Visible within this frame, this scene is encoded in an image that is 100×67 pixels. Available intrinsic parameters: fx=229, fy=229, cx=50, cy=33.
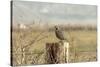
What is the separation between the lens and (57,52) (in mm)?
2713

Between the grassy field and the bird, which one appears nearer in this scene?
the grassy field

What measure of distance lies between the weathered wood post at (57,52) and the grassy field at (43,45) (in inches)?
1.9

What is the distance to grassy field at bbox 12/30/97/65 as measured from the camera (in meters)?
2.55

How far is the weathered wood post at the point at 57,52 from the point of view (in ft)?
8.77

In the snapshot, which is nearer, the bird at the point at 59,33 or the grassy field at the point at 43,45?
the grassy field at the point at 43,45

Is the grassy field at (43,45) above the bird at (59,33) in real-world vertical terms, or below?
below

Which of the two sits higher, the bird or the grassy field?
the bird

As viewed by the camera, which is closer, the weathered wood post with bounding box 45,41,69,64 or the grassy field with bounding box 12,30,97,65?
the grassy field with bounding box 12,30,97,65

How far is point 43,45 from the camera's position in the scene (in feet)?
8.70

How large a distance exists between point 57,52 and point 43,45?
0.19m

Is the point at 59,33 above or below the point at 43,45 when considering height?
above

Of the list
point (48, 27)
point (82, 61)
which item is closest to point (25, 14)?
point (48, 27)

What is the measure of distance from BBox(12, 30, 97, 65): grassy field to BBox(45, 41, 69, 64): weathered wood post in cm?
5

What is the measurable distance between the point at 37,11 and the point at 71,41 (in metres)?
0.56
